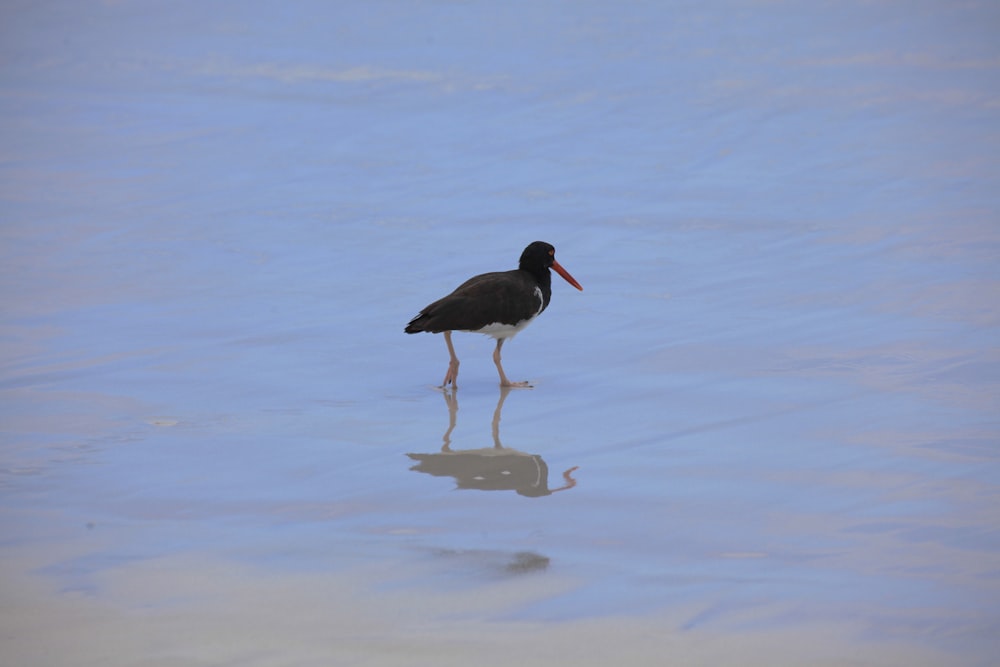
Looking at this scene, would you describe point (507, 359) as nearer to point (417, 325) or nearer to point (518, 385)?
point (518, 385)

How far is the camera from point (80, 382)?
27.6 ft

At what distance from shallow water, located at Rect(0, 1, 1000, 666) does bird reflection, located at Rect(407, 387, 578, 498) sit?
3 centimetres

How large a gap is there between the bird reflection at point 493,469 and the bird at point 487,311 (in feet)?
3.90

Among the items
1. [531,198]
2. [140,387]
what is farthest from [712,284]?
[140,387]

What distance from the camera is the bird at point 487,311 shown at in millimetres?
8484

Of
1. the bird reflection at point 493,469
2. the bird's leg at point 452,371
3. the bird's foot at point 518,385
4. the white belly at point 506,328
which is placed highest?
the white belly at point 506,328

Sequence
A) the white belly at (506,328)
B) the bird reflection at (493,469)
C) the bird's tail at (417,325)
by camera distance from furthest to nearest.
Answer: the white belly at (506,328)
the bird's tail at (417,325)
the bird reflection at (493,469)

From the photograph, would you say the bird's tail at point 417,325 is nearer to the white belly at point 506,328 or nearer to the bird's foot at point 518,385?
the white belly at point 506,328

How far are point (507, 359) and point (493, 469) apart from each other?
255 centimetres

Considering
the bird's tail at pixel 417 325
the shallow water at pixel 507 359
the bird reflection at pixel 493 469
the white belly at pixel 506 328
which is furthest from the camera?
the white belly at pixel 506 328

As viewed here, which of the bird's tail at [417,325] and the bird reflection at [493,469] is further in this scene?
the bird's tail at [417,325]

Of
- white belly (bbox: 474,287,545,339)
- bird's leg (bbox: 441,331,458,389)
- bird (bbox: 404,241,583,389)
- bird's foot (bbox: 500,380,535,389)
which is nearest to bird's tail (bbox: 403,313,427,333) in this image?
bird (bbox: 404,241,583,389)

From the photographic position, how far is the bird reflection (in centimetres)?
652

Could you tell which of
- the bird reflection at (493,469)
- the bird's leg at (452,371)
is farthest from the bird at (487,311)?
the bird reflection at (493,469)
